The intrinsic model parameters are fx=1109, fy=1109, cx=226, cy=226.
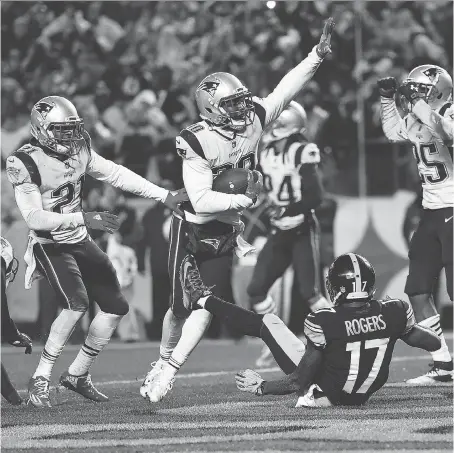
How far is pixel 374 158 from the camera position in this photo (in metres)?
10.7

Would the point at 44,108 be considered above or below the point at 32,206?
above

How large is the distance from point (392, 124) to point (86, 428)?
3.07m

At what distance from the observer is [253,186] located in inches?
238

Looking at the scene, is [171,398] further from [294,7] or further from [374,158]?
Result: [294,7]

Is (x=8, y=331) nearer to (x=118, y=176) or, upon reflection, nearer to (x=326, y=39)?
(x=118, y=176)

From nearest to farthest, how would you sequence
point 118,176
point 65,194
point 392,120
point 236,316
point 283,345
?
point 283,345, point 236,316, point 65,194, point 118,176, point 392,120

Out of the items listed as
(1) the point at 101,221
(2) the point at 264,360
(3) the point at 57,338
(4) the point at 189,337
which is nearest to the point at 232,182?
(1) the point at 101,221

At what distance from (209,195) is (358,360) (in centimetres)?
127

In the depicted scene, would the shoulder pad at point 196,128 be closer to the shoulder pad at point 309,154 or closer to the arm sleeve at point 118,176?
the arm sleeve at point 118,176

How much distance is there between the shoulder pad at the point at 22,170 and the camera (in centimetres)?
617

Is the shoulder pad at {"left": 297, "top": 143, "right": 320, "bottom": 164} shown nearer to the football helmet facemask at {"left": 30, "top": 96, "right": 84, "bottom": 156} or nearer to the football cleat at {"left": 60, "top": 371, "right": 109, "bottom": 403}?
the football helmet facemask at {"left": 30, "top": 96, "right": 84, "bottom": 156}

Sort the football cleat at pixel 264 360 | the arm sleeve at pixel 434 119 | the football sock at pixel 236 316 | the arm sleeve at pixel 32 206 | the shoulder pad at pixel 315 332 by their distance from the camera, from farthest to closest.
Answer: the football cleat at pixel 264 360
the arm sleeve at pixel 434 119
the arm sleeve at pixel 32 206
the football sock at pixel 236 316
the shoulder pad at pixel 315 332

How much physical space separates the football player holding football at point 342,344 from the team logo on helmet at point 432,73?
1.86 meters

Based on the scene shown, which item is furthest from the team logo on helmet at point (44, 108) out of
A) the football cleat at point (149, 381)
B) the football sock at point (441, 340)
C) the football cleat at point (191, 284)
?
the football sock at point (441, 340)
